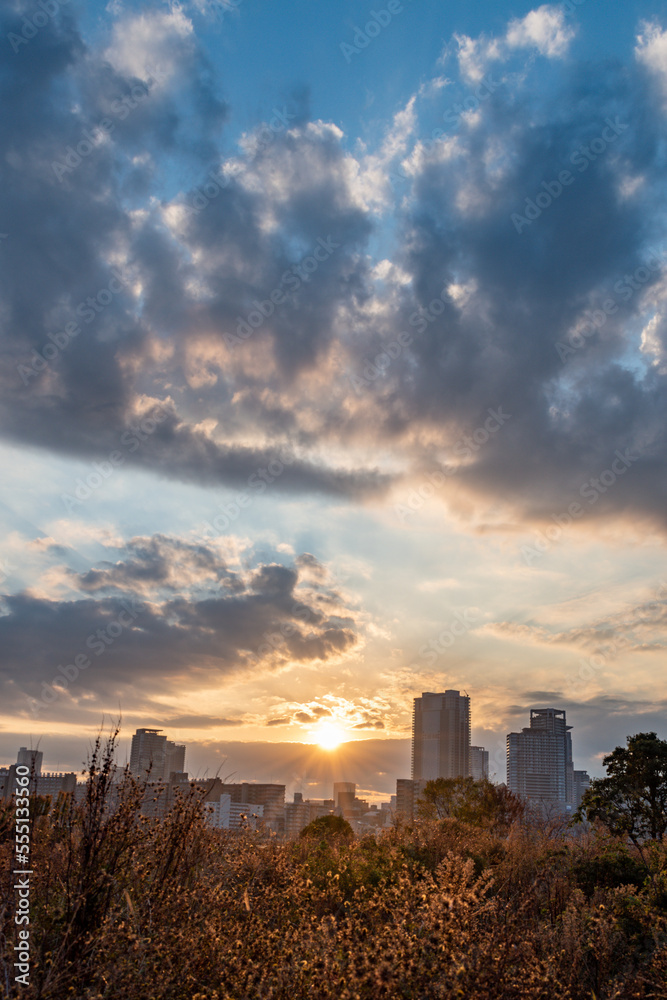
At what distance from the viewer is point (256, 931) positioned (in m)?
5.13

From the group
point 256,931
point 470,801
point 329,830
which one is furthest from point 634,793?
point 470,801

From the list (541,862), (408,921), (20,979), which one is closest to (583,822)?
(541,862)

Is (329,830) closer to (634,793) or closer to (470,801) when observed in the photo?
(634,793)

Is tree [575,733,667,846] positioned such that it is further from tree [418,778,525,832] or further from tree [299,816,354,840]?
tree [418,778,525,832]

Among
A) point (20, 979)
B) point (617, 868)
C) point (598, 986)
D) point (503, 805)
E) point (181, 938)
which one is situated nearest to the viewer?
point (20, 979)

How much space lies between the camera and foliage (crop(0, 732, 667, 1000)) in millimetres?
3953

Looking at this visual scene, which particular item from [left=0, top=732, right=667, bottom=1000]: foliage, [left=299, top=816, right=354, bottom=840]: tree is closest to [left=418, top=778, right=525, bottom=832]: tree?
[left=299, top=816, right=354, bottom=840]: tree

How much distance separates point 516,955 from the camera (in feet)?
15.2

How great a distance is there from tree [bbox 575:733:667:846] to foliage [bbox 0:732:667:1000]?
557 cm

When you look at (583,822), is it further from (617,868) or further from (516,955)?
(516,955)

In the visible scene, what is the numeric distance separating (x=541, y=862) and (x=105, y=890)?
25.1ft

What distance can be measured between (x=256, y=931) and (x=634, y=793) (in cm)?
1179

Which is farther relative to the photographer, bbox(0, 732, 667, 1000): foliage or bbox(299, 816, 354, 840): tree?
bbox(299, 816, 354, 840): tree

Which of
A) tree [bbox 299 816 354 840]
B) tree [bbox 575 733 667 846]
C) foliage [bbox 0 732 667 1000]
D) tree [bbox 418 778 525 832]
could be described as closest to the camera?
foliage [bbox 0 732 667 1000]
